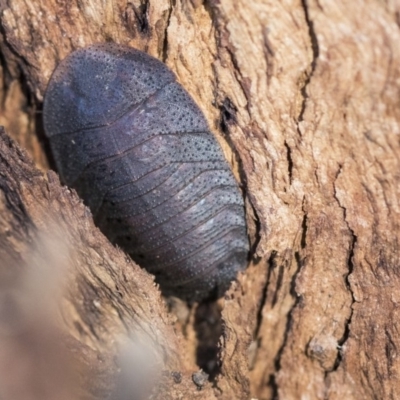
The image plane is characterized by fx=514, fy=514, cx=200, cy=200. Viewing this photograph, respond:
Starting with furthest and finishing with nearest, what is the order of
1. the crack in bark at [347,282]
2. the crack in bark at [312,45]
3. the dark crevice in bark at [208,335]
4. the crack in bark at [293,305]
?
the dark crevice in bark at [208,335] < the crack in bark at [293,305] < the crack in bark at [347,282] < the crack in bark at [312,45]

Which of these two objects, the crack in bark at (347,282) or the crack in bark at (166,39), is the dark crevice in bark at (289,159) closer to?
the crack in bark at (347,282)

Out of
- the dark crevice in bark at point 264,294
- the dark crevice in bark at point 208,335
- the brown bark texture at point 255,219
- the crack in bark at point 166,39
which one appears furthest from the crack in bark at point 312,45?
the dark crevice in bark at point 208,335

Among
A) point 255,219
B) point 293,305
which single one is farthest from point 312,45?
point 293,305

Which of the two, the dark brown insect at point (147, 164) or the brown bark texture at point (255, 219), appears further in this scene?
the dark brown insect at point (147, 164)

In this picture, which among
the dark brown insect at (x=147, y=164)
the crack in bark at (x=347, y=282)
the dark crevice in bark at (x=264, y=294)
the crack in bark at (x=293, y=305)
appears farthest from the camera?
the dark crevice in bark at (x=264, y=294)

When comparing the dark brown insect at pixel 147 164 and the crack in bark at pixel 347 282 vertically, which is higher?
the dark brown insect at pixel 147 164

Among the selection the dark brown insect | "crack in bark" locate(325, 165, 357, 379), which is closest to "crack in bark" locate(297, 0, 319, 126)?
"crack in bark" locate(325, 165, 357, 379)

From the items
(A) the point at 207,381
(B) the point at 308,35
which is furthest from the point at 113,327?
(B) the point at 308,35

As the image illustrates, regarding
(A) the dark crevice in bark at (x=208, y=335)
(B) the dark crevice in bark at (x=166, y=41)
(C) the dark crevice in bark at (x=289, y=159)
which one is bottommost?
(A) the dark crevice in bark at (x=208, y=335)
